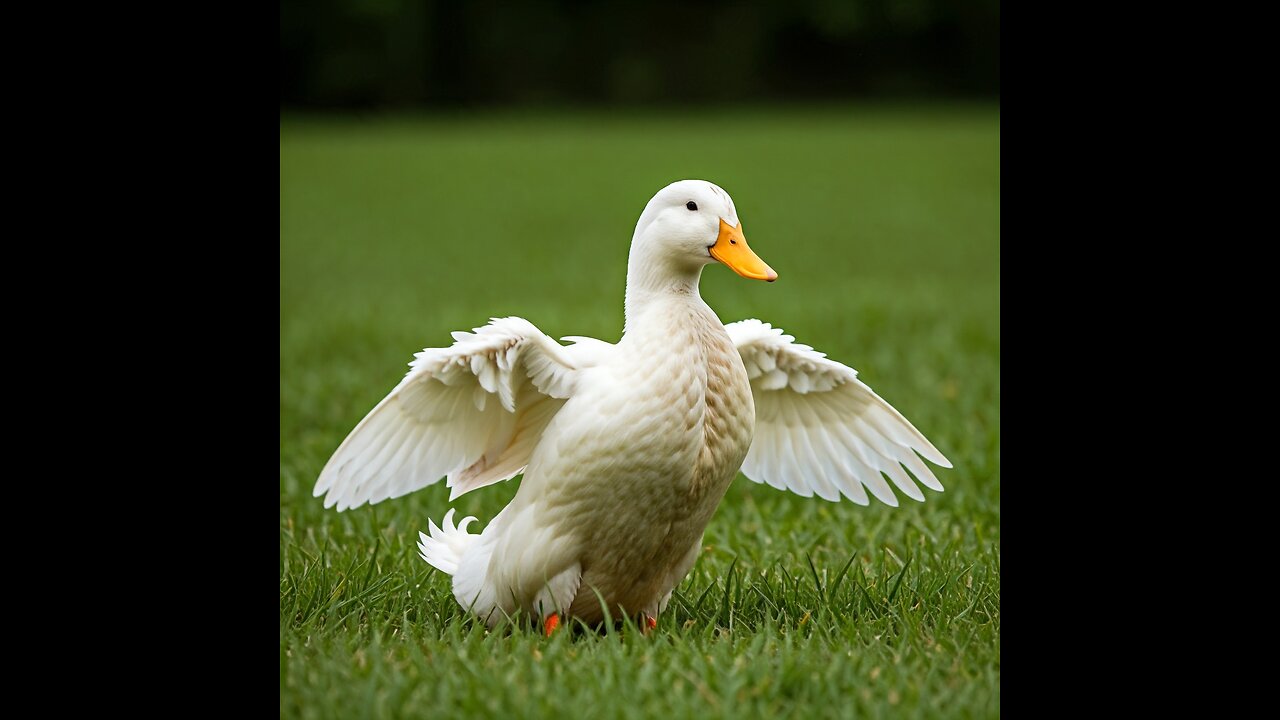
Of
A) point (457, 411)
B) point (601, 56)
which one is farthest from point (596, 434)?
point (601, 56)

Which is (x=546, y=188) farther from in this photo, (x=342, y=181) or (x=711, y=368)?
(x=711, y=368)

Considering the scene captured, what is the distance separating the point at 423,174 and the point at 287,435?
1282 centimetres

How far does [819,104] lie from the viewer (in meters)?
25.1

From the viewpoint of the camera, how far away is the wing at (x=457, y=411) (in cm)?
278

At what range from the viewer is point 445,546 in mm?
3373

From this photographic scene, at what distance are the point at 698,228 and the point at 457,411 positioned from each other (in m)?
0.67

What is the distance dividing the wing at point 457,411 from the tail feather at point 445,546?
0.32 meters

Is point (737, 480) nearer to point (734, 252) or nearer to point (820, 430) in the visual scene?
point (820, 430)

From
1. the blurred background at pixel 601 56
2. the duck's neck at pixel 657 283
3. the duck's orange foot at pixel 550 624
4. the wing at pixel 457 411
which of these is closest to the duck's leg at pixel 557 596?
the duck's orange foot at pixel 550 624

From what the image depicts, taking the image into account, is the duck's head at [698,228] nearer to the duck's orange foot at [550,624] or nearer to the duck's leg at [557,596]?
the duck's leg at [557,596]
